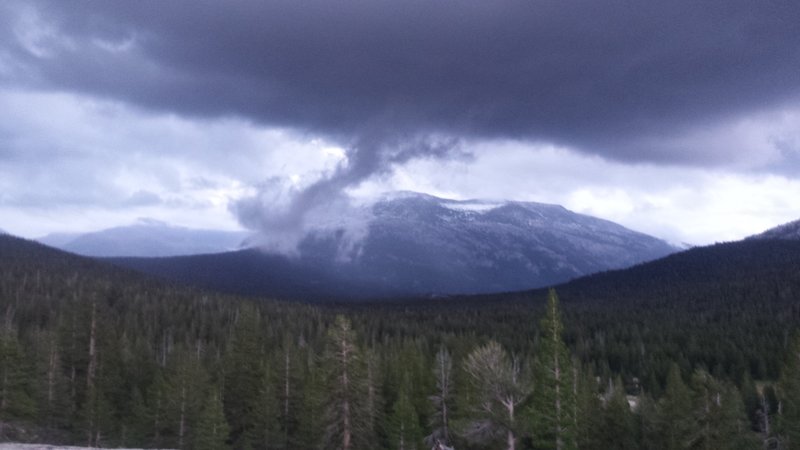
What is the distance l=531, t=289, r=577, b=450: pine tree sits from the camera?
34312mm

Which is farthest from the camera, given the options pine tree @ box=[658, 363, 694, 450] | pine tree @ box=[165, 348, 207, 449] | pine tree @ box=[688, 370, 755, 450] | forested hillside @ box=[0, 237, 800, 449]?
pine tree @ box=[165, 348, 207, 449]

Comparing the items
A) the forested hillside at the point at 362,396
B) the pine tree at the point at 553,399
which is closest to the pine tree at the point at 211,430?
the forested hillside at the point at 362,396

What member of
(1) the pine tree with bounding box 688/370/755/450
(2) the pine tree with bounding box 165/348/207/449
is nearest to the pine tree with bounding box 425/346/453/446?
(1) the pine tree with bounding box 688/370/755/450

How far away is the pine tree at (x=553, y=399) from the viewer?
34312 millimetres

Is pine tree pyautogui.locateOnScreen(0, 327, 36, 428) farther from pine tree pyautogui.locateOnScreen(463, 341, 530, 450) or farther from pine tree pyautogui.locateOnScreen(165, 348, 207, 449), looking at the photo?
pine tree pyautogui.locateOnScreen(463, 341, 530, 450)

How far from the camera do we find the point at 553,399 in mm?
34438

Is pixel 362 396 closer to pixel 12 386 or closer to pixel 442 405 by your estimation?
pixel 442 405

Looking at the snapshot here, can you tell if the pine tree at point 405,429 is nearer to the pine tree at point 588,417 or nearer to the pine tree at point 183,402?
the pine tree at point 588,417

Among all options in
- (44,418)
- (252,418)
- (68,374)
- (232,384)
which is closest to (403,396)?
(252,418)

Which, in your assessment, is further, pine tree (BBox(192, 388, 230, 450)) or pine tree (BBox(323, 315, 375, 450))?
pine tree (BBox(192, 388, 230, 450))

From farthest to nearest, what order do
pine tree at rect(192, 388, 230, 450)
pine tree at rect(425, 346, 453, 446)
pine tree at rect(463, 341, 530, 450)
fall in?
1. pine tree at rect(192, 388, 230, 450)
2. pine tree at rect(425, 346, 453, 446)
3. pine tree at rect(463, 341, 530, 450)

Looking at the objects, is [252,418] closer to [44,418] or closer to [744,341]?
[44,418]

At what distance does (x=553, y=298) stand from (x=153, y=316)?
132 metres

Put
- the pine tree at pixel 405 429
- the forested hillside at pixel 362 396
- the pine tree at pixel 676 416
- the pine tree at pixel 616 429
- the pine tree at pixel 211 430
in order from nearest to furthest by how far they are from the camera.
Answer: the forested hillside at pixel 362 396 < the pine tree at pixel 676 416 < the pine tree at pixel 405 429 < the pine tree at pixel 211 430 < the pine tree at pixel 616 429
